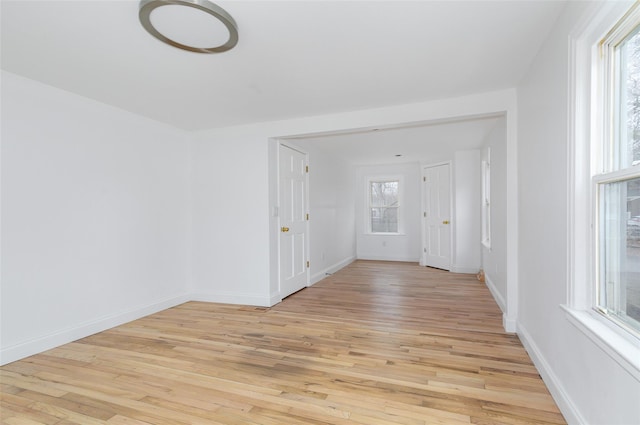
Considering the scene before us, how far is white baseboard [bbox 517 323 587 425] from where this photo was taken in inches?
63.4

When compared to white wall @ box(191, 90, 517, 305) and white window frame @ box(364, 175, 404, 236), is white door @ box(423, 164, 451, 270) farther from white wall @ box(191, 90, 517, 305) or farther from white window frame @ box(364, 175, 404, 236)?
white wall @ box(191, 90, 517, 305)

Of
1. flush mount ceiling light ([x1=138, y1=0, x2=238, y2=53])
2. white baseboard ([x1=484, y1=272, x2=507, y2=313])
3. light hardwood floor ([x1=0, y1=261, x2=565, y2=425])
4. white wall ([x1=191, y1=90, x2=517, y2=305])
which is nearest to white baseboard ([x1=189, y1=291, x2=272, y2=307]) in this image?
white wall ([x1=191, y1=90, x2=517, y2=305])

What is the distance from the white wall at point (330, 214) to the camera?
527 cm

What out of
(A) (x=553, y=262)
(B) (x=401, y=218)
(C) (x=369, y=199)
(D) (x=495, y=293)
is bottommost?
(D) (x=495, y=293)

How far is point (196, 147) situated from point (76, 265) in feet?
6.73

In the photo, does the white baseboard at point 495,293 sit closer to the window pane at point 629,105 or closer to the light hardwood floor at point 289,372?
the light hardwood floor at point 289,372

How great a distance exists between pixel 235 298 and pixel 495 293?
11.2 ft

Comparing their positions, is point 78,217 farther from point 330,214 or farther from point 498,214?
point 498,214

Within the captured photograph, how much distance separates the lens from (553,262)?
1.95 m

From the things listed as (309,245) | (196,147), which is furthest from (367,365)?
(196,147)

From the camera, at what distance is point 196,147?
4340 millimetres

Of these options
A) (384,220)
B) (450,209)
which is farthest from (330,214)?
(450,209)

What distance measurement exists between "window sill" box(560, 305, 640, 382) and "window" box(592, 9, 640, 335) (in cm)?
4

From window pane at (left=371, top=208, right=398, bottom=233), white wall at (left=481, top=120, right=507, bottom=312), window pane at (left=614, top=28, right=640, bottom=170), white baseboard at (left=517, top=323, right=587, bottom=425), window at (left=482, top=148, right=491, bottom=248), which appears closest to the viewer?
window pane at (left=614, top=28, right=640, bottom=170)
